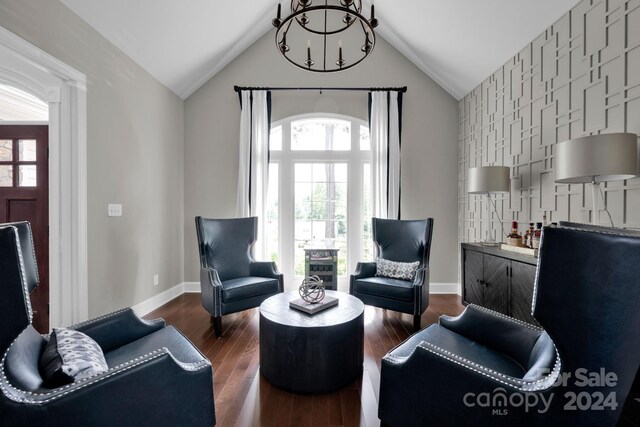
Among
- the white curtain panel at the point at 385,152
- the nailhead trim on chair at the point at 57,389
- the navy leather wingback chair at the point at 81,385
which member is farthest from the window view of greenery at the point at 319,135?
the nailhead trim on chair at the point at 57,389

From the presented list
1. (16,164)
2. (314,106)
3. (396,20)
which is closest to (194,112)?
(314,106)

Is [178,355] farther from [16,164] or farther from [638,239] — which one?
[16,164]

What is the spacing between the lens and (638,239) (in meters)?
0.86

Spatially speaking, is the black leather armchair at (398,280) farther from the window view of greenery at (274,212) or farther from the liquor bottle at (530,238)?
the window view of greenery at (274,212)

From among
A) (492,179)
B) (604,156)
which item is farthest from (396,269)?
(604,156)

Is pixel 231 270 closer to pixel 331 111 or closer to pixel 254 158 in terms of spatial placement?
pixel 254 158

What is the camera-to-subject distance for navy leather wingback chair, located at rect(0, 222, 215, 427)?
2.82 ft

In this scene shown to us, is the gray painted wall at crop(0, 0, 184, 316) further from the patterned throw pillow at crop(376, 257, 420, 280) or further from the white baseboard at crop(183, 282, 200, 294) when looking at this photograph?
the patterned throw pillow at crop(376, 257, 420, 280)

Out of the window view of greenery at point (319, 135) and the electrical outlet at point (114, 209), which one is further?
the window view of greenery at point (319, 135)

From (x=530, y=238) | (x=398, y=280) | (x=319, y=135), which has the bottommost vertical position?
(x=398, y=280)

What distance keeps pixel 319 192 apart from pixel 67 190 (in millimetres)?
2801

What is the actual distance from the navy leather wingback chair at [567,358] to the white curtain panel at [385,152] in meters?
2.80

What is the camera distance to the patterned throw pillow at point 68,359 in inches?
42.6

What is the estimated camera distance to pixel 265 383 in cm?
199
